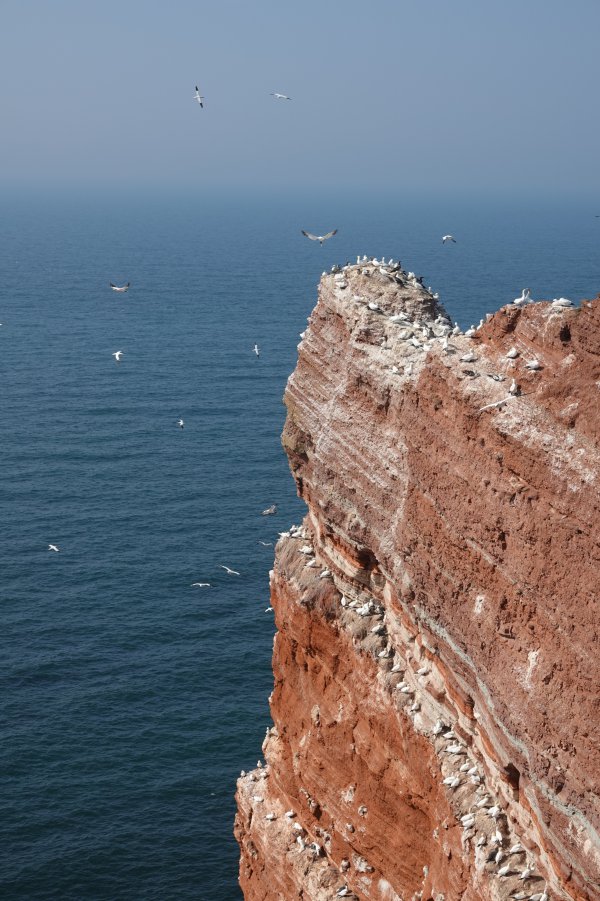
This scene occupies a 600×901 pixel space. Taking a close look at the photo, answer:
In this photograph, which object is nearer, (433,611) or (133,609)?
(433,611)

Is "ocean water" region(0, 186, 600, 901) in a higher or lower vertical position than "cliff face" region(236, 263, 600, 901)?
lower

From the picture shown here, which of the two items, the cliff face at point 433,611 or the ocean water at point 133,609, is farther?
the ocean water at point 133,609

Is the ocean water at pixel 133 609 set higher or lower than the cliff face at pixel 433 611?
lower

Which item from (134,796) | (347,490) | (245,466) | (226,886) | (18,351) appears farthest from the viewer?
(18,351)

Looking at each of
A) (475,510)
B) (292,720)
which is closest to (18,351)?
(292,720)

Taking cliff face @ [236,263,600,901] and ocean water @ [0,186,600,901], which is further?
ocean water @ [0,186,600,901]

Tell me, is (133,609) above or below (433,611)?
below

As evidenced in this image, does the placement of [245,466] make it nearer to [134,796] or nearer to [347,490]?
[134,796]

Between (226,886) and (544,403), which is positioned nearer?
(544,403)
